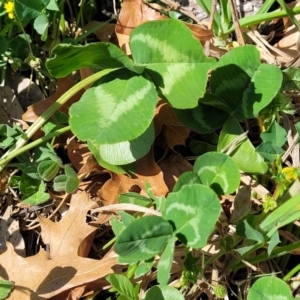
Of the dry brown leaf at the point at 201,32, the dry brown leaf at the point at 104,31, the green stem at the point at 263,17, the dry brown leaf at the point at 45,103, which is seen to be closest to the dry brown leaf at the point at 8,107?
the dry brown leaf at the point at 45,103

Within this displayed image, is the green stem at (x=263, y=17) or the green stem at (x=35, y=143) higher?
the green stem at (x=263, y=17)

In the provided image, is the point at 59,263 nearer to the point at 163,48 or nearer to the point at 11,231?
the point at 11,231

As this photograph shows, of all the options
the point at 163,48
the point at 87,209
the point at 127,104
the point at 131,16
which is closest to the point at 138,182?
the point at 87,209

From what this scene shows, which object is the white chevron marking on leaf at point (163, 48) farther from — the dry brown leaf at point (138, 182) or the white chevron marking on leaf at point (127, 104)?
the dry brown leaf at point (138, 182)

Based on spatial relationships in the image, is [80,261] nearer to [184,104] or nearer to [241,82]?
[184,104]

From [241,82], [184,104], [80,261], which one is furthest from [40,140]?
[241,82]

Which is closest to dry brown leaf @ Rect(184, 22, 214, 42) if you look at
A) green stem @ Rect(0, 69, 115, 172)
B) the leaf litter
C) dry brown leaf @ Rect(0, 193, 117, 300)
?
the leaf litter

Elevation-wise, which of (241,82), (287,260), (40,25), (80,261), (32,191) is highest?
(40,25)
